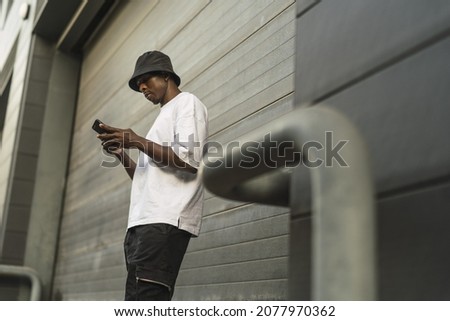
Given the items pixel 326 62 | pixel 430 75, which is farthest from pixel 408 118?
pixel 326 62

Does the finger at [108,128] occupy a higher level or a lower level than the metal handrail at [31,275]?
lower

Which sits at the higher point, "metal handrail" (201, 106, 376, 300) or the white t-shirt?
the white t-shirt

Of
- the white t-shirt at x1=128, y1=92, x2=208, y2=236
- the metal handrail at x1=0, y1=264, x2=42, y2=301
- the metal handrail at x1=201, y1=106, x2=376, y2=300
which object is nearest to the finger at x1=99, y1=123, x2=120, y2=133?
the white t-shirt at x1=128, y1=92, x2=208, y2=236

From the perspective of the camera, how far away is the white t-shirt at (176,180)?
6.80 feet

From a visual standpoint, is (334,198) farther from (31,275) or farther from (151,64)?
(31,275)

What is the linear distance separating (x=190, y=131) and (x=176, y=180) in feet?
0.60

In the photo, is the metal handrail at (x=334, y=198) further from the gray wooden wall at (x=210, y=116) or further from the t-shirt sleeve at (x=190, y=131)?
the gray wooden wall at (x=210, y=116)

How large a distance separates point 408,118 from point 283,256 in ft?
4.53

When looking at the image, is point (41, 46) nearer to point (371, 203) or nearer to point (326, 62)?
point (326, 62)

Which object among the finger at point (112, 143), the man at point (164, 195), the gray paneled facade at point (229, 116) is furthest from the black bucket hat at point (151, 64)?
the gray paneled facade at point (229, 116)

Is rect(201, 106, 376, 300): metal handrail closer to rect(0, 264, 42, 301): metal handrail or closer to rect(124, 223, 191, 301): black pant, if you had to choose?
rect(124, 223, 191, 301): black pant

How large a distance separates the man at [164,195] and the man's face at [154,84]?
0.10 metres

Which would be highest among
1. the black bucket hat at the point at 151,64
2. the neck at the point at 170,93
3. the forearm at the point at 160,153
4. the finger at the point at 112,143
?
the black bucket hat at the point at 151,64

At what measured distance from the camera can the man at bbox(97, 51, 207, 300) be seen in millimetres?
1998
